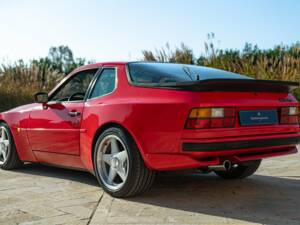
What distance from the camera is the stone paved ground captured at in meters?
4.03

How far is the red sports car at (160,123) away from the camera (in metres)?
4.26

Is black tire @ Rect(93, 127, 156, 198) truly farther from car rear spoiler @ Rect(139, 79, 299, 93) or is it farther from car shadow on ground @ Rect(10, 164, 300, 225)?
car rear spoiler @ Rect(139, 79, 299, 93)

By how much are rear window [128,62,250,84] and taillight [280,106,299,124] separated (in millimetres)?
748

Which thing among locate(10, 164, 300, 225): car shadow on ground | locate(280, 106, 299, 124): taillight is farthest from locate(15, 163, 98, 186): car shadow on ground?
locate(280, 106, 299, 124): taillight

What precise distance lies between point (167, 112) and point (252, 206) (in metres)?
1.10

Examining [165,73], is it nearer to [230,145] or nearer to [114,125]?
[114,125]

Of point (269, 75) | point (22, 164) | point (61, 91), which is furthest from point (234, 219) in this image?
point (269, 75)

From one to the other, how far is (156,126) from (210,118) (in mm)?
470

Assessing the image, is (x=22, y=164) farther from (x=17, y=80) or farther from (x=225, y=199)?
(x=17, y=80)

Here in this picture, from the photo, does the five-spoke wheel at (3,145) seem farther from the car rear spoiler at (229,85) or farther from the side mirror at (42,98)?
the car rear spoiler at (229,85)

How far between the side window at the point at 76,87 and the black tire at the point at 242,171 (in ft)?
5.96

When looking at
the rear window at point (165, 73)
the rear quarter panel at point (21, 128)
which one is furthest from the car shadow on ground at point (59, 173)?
the rear window at point (165, 73)

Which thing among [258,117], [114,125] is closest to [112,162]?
[114,125]

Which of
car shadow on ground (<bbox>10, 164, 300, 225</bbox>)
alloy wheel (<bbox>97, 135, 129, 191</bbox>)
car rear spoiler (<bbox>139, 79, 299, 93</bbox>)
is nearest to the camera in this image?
car shadow on ground (<bbox>10, 164, 300, 225</bbox>)
